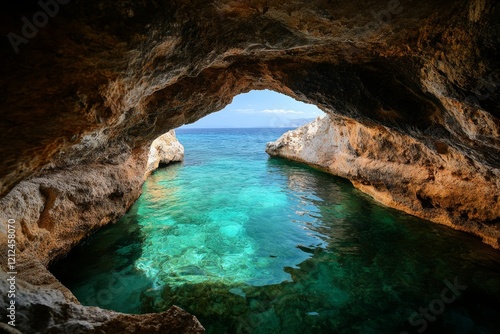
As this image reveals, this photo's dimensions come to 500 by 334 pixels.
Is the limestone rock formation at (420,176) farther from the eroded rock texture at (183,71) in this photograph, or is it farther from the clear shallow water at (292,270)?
the eroded rock texture at (183,71)

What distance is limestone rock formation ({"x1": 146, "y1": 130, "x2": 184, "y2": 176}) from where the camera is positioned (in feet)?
54.2

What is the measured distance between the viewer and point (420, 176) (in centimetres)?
816

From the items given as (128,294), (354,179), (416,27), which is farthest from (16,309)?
(354,179)

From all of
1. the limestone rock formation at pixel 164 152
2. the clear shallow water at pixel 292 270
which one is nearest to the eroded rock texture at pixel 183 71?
the clear shallow water at pixel 292 270

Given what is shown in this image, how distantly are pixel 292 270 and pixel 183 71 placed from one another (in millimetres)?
4499

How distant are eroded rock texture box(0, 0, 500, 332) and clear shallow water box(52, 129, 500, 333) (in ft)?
4.49

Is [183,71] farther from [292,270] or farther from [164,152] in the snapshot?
[164,152]

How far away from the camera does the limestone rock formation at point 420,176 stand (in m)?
6.30

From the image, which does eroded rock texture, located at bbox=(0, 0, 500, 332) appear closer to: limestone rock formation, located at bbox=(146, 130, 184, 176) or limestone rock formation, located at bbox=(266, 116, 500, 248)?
limestone rock formation, located at bbox=(266, 116, 500, 248)

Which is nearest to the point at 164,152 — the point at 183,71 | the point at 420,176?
the point at 183,71

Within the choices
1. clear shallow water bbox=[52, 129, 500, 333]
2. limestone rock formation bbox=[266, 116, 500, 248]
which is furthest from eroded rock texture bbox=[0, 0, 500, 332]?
clear shallow water bbox=[52, 129, 500, 333]

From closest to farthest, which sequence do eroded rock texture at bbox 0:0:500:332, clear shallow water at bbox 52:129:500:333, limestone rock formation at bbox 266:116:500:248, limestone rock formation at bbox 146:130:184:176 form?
eroded rock texture at bbox 0:0:500:332 < clear shallow water at bbox 52:129:500:333 < limestone rock formation at bbox 266:116:500:248 < limestone rock formation at bbox 146:130:184:176

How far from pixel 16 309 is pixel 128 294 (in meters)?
2.73

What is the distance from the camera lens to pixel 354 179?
40.3 feet
